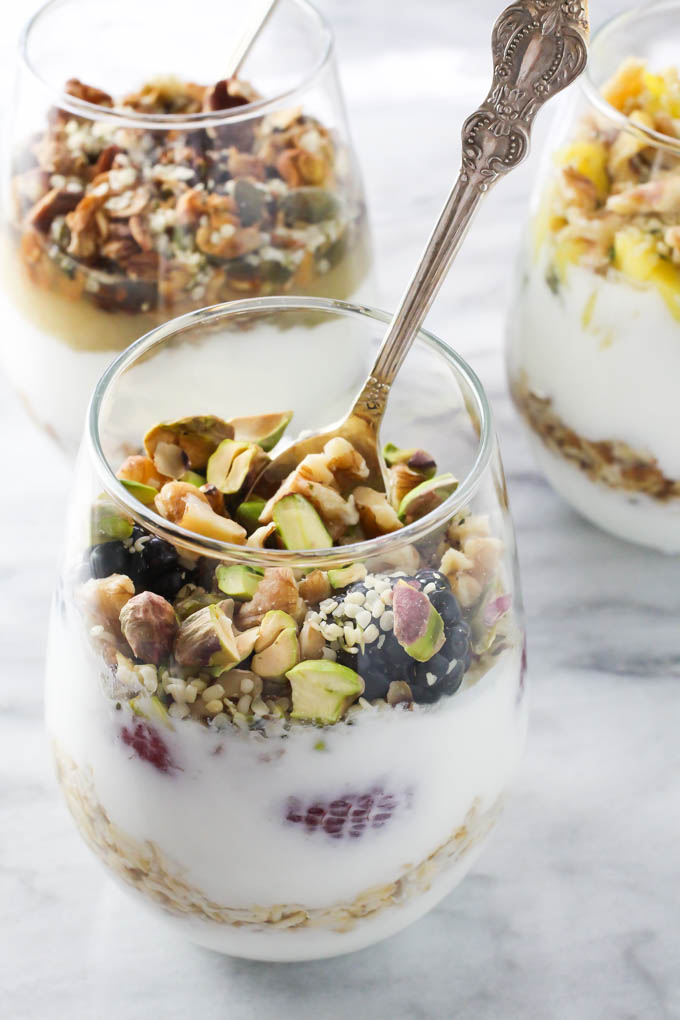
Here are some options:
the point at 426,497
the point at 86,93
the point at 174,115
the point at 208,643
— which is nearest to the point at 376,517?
the point at 426,497

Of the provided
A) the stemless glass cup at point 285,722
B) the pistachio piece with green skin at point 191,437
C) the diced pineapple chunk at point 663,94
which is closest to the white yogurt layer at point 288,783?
the stemless glass cup at point 285,722

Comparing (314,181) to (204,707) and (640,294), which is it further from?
(204,707)

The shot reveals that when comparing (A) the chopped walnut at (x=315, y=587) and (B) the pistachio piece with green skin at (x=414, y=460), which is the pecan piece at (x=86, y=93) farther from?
(A) the chopped walnut at (x=315, y=587)

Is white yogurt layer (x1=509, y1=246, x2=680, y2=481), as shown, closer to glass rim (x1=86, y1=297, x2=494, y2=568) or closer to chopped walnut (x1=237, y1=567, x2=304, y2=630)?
glass rim (x1=86, y1=297, x2=494, y2=568)

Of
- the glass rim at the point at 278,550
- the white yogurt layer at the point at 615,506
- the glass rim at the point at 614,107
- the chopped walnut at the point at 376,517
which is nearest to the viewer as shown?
the glass rim at the point at 278,550

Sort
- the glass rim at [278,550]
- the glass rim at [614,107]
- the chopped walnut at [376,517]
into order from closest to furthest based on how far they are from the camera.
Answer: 1. the glass rim at [278,550]
2. the chopped walnut at [376,517]
3. the glass rim at [614,107]

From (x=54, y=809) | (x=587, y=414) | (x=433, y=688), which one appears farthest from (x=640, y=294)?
(x=54, y=809)
